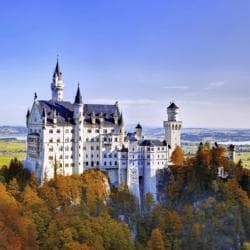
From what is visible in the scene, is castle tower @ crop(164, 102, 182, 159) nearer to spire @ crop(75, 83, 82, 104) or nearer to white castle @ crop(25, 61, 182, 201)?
white castle @ crop(25, 61, 182, 201)

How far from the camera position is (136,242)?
7750 centimetres

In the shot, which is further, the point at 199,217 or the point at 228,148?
the point at 228,148

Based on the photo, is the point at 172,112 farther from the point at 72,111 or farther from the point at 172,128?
the point at 72,111

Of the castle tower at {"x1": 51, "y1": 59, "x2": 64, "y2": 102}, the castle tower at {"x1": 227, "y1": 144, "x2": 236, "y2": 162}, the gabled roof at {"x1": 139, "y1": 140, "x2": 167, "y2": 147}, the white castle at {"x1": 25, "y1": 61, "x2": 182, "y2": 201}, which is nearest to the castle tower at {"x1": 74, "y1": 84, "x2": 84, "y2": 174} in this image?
the white castle at {"x1": 25, "y1": 61, "x2": 182, "y2": 201}

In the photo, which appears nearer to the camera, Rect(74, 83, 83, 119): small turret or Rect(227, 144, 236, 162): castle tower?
Rect(74, 83, 83, 119): small turret

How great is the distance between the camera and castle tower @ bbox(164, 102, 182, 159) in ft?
321

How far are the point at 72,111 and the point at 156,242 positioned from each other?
29.0 m

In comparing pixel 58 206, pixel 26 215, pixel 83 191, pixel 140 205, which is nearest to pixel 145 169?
pixel 140 205

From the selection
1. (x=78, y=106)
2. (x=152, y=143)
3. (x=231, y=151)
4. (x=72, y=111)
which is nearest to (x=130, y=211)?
(x=152, y=143)

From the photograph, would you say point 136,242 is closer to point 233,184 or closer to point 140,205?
point 140,205

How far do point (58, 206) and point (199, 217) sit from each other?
21751 millimetres

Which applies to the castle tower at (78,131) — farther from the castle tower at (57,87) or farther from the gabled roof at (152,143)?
the gabled roof at (152,143)

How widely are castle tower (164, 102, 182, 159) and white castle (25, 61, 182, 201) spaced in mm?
5431

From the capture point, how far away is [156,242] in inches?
2862
